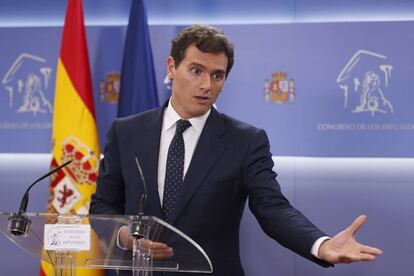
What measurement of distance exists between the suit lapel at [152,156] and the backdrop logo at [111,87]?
1.48 metres

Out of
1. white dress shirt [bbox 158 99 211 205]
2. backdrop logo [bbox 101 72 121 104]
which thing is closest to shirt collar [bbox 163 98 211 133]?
white dress shirt [bbox 158 99 211 205]

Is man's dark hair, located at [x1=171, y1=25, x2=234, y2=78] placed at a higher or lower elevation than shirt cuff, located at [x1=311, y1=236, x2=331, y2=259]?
higher

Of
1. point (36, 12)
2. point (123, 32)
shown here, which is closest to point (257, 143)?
point (123, 32)

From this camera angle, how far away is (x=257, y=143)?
7.93 feet

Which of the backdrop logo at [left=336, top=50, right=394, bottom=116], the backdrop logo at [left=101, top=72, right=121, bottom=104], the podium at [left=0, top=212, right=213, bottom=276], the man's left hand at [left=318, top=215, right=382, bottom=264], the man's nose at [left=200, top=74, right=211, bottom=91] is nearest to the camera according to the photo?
the podium at [left=0, top=212, right=213, bottom=276]

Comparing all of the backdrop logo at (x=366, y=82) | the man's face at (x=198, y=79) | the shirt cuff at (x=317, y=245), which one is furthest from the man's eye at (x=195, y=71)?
the backdrop logo at (x=366, y=82)

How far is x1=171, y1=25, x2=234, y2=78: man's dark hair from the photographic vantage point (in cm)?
239

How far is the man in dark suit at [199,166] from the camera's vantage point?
2283mm

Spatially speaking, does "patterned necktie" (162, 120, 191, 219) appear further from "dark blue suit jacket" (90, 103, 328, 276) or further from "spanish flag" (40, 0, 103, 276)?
"spanish flag" (40, 0, 103, 276)

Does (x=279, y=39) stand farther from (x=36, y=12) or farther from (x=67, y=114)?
(x=36, y=12)

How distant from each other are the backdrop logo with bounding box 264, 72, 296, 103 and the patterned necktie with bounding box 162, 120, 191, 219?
1.54m

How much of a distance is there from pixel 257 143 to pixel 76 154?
159 centimetres

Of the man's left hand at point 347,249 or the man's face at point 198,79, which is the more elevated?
the man's face at point 198,79

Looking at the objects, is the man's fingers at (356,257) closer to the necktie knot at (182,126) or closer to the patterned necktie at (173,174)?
the patterned necktie at (173,174)
